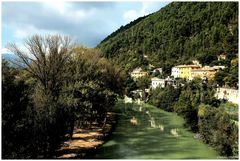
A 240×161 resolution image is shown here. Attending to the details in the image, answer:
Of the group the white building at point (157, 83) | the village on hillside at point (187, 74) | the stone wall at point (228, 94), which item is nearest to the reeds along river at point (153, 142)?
the stone wall at point (228, 94)

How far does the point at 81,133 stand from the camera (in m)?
26.4

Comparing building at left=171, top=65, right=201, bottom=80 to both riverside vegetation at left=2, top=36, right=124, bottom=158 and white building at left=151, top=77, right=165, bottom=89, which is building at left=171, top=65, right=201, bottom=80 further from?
riverside vegetation at left=2, top=36, right=124, bottom=158

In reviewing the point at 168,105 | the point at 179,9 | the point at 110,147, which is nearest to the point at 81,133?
the point at 110,147

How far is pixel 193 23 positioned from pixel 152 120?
177ft

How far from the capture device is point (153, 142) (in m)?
24.5

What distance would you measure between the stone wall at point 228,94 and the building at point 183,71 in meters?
23.8

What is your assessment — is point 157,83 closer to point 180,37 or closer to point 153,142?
point 180,37

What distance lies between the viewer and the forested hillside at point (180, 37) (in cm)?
7325

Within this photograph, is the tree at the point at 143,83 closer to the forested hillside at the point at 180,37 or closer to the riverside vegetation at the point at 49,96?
the forested hillside at the point at 180,37

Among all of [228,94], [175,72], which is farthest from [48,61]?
[175,72]

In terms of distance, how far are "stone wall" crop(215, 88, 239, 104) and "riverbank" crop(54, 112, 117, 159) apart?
12.4 metres

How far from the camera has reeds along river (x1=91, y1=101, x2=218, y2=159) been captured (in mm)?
20891

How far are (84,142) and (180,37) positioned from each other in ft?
197

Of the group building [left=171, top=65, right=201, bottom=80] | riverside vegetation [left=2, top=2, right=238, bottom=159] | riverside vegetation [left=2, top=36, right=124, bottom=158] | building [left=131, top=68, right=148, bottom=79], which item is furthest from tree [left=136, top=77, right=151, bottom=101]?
A: riverside vegetation [left=2, top=36, right=124, bottom=158]
